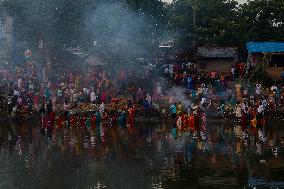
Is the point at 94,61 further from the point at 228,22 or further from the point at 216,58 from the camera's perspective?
the point at 228,22

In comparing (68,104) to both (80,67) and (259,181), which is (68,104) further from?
(259,181)

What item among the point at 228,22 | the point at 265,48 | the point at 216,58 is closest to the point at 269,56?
the point at 265,48

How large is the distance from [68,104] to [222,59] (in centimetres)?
1371

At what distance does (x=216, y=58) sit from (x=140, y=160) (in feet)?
79.9

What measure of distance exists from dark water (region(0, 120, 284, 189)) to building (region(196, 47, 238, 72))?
13734 millimetres

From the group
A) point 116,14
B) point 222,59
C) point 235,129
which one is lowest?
point 235,129

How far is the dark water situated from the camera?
60.6 feet

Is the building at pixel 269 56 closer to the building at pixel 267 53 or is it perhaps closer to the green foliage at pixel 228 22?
the building at pixel 267 53

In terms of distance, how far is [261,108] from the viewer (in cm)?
3544

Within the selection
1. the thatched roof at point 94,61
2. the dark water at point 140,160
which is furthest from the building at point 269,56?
the thatched roof at point 94,61

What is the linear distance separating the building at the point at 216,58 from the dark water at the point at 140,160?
45.1 ft

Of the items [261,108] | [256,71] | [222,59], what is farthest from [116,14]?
[261,108]

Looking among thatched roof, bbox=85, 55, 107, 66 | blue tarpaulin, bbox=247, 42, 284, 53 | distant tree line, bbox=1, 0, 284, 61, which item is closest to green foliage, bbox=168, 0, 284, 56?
distant tree line, bbox=1, 0, 284, 61

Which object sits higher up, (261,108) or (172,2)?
(172,2)
